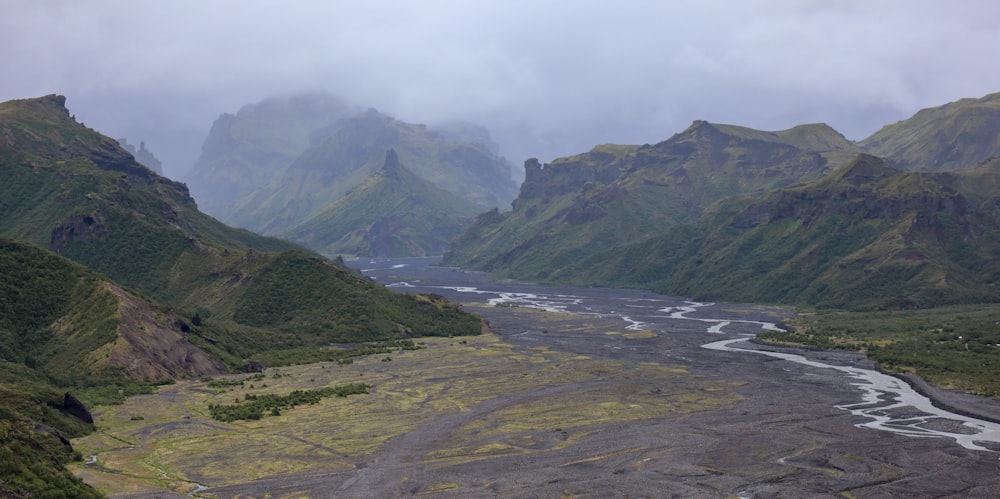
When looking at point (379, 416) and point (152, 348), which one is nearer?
point (379, 416)

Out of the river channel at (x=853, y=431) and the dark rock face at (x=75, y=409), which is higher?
the dark rock face at (x=75, y=409)

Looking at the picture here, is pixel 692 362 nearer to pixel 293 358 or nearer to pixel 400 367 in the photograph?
pixel 400 367

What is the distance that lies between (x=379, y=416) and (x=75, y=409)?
38.9 metres

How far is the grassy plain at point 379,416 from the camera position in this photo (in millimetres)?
92250

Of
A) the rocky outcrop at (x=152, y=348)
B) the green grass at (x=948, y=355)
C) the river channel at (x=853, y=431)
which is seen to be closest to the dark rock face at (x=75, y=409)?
the rocky outcrop at (x=152, y=348)

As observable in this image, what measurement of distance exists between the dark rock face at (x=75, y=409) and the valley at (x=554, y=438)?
86.7 inches

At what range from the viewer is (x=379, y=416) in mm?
119562

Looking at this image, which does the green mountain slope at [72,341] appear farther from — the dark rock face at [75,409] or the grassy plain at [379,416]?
the grassy plain at [379,416]

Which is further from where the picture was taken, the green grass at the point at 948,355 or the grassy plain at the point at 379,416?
the green grass at the point at 948,355

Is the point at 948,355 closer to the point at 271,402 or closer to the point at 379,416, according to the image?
the point at 379,416

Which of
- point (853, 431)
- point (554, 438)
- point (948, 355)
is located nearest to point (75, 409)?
point (554, 438)

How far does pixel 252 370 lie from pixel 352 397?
3701cm

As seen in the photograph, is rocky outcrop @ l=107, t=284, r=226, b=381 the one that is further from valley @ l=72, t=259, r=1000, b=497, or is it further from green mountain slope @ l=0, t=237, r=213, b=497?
valley @ l=72, t=259, r=1000, b=497

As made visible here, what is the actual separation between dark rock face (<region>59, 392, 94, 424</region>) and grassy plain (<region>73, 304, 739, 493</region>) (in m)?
2.52
